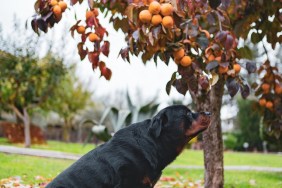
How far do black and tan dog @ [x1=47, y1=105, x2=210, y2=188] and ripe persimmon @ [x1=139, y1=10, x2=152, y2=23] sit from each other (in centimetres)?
107

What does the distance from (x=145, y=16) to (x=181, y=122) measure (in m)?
1.25

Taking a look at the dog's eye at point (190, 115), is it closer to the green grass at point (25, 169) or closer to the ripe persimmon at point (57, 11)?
the ripe persimmon at point (57, 11)

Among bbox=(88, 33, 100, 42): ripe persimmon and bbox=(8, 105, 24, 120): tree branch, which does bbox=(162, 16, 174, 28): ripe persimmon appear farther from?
bbox=(8, 105, 24, 120): tree branch

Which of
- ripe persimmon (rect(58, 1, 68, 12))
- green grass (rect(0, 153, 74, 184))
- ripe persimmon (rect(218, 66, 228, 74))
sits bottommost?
green grass (rect(0, 153, 74, 184))

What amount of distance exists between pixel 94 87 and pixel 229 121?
32.7 feet

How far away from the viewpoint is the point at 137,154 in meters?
3.19

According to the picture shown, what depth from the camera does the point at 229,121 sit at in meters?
29.2

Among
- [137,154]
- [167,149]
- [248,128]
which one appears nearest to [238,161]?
[248,128]

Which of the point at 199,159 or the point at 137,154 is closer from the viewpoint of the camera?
the point at 137,154

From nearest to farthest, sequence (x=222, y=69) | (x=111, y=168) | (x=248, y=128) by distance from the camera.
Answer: (x=222, y=69)
(x=111, y=168)
(x=248, y=128)

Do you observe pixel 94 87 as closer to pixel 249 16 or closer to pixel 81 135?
pixel 81 135

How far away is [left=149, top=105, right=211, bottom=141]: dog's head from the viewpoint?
3.45m

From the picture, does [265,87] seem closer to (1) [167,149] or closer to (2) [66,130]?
(1) [167,149]

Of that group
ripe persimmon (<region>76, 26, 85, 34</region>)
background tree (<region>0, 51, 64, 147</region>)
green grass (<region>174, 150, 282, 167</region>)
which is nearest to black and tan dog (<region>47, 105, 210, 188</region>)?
ripe persimmon (<region>76, 26, 85, 34</region>)
